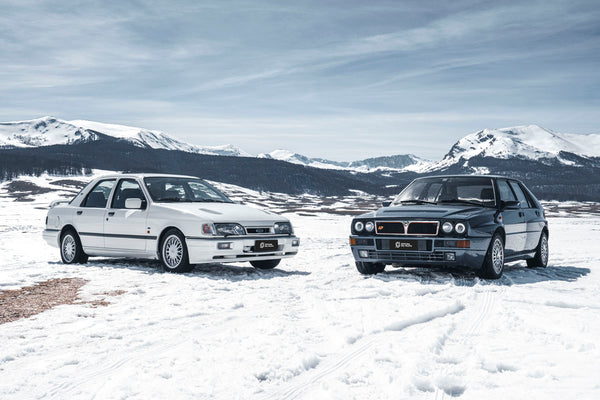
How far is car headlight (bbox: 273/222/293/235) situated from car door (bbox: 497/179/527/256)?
11.3ft

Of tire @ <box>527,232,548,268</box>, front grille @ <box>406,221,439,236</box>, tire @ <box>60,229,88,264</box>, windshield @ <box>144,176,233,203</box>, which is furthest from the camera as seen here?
tire @ <box>60,229,88,264</box>

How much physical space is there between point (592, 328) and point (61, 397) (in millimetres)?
Result: 4383

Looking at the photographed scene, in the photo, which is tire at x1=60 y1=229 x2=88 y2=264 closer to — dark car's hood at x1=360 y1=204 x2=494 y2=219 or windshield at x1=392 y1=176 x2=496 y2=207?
dark car's hood at x1=360 y1=204 x2=494 y2=219

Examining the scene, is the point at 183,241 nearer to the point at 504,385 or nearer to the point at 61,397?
the point at 61,397

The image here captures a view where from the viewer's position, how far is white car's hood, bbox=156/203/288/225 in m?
9.06

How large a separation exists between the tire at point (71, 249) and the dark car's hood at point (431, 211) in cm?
531

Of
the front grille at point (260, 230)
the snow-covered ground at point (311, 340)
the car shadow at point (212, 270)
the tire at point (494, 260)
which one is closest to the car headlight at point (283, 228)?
the front grille at point (260, 230)

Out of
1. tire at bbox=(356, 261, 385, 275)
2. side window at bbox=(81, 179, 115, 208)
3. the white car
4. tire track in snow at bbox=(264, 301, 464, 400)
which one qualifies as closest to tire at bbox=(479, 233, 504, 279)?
tire at bbox=(356, 261, 385, 275)

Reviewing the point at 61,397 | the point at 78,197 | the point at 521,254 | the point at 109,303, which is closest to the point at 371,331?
the point at 61,397

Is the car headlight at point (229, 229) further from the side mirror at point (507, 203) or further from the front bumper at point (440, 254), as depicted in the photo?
the side mirror at point (507, 203)

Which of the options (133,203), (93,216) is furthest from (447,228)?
(93,216)

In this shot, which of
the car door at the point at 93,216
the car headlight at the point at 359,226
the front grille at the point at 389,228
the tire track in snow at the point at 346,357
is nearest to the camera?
the tire track in snow at the point at 346,357

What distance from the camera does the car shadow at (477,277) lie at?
27.2 feet

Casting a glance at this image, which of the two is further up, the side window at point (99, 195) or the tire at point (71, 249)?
the side window at point (99, 195)
